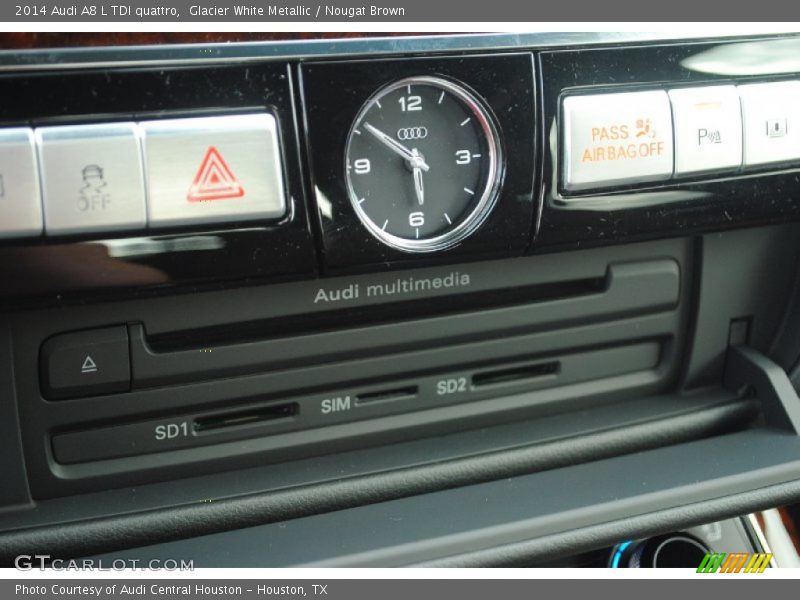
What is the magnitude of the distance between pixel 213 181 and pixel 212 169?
1 cm

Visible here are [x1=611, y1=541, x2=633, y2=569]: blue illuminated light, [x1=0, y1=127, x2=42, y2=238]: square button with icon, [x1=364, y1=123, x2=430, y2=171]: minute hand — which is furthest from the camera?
[x1=611, y1=541, x2=633, y2=569]: blue illuminated light

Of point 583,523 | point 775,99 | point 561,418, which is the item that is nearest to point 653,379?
point 561,418

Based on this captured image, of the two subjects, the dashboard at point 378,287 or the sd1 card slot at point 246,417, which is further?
the sd1 card slot at point 246,417

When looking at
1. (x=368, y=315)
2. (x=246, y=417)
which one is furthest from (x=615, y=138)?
(x=246, y=417)

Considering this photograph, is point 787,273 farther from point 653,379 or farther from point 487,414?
point 487,414

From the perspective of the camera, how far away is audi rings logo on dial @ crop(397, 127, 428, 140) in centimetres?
96

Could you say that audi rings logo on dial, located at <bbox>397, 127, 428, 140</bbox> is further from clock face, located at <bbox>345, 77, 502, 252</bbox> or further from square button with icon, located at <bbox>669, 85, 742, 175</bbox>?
square button with icon, located at <bbox>669, 85, 742, 175</bbox>

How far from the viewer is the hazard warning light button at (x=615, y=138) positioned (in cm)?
99

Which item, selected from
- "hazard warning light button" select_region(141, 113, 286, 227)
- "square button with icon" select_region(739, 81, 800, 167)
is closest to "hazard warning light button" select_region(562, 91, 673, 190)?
"square button with icon" select_region(739, 81, 800, 167)

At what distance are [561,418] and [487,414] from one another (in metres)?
0.10

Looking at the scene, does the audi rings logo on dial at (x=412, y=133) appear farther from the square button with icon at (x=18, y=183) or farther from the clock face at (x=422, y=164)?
the square button with icon at (x=18, y=183)

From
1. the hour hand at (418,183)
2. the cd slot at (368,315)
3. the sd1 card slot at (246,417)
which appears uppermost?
the hour hand at (418,183)

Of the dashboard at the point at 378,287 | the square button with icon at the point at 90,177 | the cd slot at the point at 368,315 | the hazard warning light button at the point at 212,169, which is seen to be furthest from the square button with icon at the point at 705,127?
the square button with icon at the point at 90,177

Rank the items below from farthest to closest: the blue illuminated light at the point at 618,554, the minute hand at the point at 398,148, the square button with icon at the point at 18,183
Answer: the blue illuminated light at the point at 618,554, the minute hand at the point at 398,148, the square button with icon at the point at 18,183
